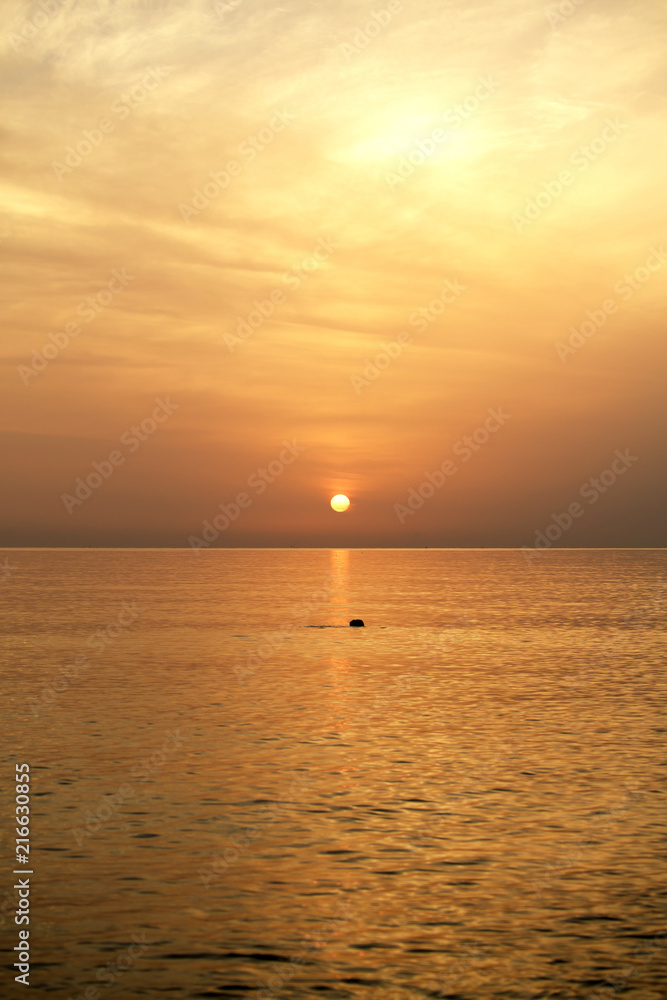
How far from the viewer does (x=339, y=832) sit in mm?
22672

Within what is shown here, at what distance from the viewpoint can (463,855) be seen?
21.0m

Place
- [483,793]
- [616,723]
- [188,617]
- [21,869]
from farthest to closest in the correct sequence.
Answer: [188,617] → [616,723] → [483,793] → [21,869]

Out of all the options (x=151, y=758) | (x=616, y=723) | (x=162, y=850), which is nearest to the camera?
(x=162, y=850)

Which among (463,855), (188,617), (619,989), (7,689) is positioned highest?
(188,617)

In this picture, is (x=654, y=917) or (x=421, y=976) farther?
(x=654, y=917)

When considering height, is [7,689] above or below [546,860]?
above

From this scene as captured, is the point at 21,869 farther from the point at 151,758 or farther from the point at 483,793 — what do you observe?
the point at 483,793

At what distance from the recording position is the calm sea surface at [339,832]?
15594 millimetres

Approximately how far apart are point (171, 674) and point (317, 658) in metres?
12.1

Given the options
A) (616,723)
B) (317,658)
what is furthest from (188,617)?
(616,723)

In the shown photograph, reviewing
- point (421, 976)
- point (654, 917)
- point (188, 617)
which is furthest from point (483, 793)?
point (188, 617)

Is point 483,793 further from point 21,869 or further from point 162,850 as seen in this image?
point 21,869

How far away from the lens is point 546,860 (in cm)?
2073

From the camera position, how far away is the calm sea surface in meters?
15.6
